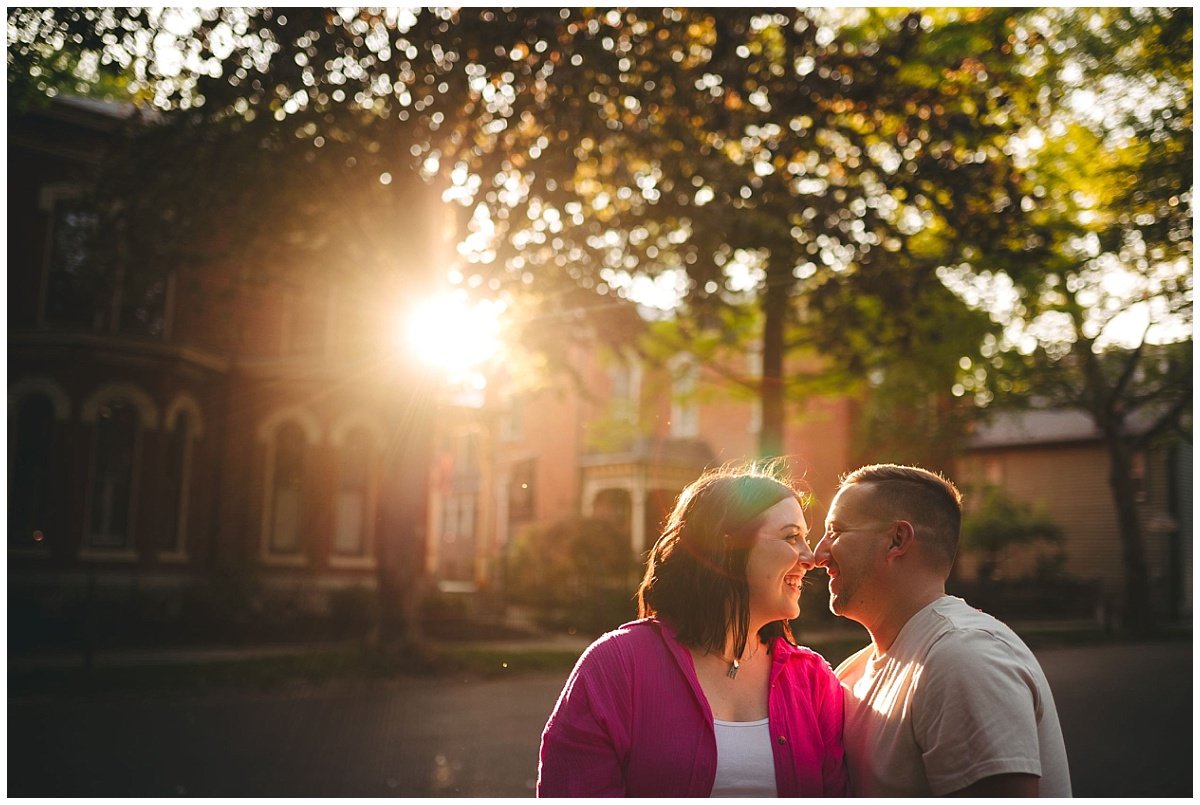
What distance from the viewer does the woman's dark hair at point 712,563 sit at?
2.78m

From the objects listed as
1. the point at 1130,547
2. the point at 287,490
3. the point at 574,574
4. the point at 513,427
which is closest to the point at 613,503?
the point at 513,427

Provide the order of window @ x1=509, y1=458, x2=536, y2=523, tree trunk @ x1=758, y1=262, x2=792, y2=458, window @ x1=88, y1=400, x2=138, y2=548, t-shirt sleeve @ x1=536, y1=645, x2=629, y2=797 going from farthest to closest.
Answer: window @ x1=509, y1=458, x2=536, y2=523 → window @ x1=88, y1=400, x2=138, y2=548 → tree trunk @ x1=758, y1=262, x2=792, y2=458 → t-shirt sleeve @ x1=536, y1=645, x2=629, y2=797

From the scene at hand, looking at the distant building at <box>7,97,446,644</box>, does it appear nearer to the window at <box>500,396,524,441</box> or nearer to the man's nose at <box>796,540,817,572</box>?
the man's nose at <box>796,540,817,572</box>

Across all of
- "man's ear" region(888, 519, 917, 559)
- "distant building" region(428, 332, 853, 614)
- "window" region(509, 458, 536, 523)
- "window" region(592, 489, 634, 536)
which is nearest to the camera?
"man's ear" region(888, 519, 917, 559)

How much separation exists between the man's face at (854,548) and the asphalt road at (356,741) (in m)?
6.09

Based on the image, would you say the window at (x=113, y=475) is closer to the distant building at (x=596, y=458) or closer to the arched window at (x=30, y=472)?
the arched window at (x=30, y=472)

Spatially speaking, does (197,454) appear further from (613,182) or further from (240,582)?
(613,182)

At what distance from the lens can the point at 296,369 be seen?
844 inches

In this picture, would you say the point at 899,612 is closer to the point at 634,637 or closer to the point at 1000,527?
the point at 634,637

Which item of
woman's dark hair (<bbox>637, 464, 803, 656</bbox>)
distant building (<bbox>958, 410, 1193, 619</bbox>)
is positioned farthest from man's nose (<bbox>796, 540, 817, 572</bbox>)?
distant building (<bbox>958, 410, 1193, 619</bbox>)

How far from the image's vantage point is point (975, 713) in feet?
7.74

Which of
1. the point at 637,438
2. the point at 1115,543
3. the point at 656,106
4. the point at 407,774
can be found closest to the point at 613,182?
the point at 656,106

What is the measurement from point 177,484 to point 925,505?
65.4 feet

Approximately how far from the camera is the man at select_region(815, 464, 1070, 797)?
92.7 inches
